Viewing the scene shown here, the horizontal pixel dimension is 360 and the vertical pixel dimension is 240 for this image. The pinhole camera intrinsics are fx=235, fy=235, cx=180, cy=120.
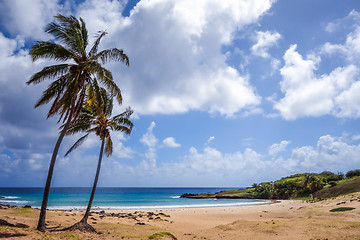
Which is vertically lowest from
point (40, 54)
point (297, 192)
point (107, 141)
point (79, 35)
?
point (297, 192)

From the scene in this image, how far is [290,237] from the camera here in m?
13.0

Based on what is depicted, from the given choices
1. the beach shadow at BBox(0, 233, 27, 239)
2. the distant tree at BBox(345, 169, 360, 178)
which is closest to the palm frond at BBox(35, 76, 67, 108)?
the beach shadow at BBox(0, 233, 27, 239)

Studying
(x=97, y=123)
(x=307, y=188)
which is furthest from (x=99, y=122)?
(x=307, y=188)

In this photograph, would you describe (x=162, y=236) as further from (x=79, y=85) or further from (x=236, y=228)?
(x=79, y=85)

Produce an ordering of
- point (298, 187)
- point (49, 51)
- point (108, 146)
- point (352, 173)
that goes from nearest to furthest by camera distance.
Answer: point (49, 51) → point (108, 146) → point (298, 187) → point (352, 173)

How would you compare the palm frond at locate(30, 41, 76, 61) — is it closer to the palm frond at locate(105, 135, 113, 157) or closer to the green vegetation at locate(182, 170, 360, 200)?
the palm frond at locate(105, 135, 113, 157)

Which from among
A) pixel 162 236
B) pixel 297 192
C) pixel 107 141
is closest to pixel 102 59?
pixel 107 141

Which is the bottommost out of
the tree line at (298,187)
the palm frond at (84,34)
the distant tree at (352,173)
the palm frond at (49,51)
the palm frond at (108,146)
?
the tree line at (298,187)

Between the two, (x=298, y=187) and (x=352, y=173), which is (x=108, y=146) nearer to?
(x=298, y=187)

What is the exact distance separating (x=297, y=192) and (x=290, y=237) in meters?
68.6

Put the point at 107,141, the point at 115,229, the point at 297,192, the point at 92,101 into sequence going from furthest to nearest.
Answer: the point at 297,192 → the point at 107,141 → the point at 115,229 → the point at 92,101

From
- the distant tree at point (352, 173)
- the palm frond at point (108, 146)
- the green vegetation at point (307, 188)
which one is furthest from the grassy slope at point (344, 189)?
the palm frond at point (108, 146)

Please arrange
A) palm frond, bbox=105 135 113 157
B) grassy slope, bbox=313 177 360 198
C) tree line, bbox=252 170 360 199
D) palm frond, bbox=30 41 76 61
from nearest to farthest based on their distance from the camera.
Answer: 1. palm frond, bbox=30 41 76 61
2. palm frond, bbox=105 135 113 157
3. grassy slope, bbox=313 177 360 198
4. tree line, bbox=252 170 360 199

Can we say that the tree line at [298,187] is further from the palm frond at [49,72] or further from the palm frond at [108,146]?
the palm frond at [49,72]
